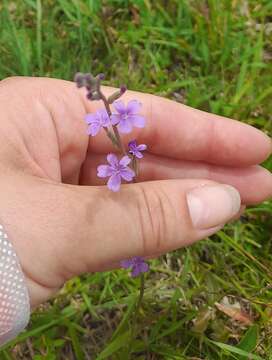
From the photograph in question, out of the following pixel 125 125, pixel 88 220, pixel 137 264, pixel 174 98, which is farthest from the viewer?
pixel 174 98

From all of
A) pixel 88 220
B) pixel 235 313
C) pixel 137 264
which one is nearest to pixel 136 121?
pixel 88 220

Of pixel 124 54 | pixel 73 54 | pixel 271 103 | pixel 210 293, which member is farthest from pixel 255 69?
pixel 210 293

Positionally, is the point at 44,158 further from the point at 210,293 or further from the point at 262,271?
the point at 262,271

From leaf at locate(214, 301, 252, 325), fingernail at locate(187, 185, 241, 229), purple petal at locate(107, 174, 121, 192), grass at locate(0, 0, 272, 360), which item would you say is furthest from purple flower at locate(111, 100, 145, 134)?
leaf at locate(214, 301, 252, 325)

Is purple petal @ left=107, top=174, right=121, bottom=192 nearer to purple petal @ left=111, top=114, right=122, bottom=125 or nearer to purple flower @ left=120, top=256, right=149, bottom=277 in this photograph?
purple petal @ left=111, top=114, right=122, bottom=125

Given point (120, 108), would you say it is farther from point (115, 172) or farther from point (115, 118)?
point (115, 172)

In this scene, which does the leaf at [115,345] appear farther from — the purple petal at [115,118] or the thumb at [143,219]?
the purple petal at [115,118]
